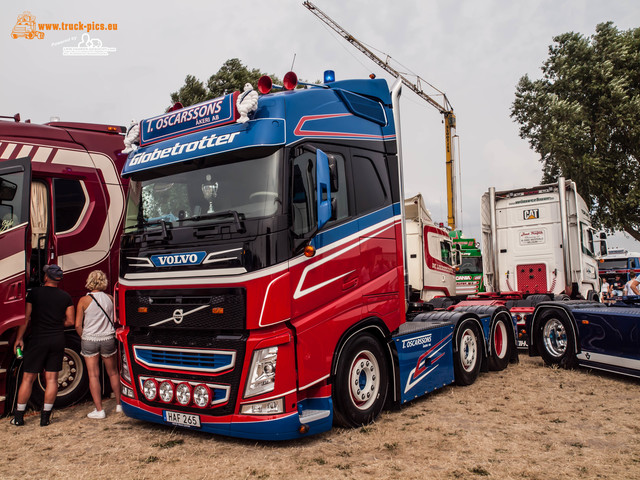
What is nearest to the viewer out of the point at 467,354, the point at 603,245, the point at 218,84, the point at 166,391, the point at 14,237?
the point at 166,391

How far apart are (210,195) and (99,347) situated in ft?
8.65

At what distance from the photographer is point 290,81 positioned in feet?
18.7

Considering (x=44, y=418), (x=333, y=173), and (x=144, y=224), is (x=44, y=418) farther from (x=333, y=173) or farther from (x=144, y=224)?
(x=333, y=173)

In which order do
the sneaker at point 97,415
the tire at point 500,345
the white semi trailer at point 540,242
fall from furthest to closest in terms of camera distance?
the white semi trailer at point 540,242 → the tire at point 500,345 → the sneaker at point 97,415

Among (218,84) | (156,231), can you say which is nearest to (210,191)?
(156,231)

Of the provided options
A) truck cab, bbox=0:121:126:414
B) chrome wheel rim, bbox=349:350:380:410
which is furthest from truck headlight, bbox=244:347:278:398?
truck cab, bbox=0:121:126:414

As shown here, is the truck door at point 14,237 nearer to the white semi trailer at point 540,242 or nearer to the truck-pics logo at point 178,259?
the truck-pics logo at point 178,259

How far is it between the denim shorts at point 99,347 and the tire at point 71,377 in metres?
0.74

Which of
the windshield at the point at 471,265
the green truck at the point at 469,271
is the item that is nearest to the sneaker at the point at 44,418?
the green truck at the point at 469,271

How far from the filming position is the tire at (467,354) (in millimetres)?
7746

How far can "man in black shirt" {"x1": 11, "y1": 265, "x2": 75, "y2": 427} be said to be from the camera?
6.29m

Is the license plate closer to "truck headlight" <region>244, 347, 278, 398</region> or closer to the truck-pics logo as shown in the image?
"truck headlight" <region>244, 347, 278, 398</region>

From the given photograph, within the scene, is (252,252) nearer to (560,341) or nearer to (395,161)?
(395,161)

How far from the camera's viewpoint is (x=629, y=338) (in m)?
7.58
